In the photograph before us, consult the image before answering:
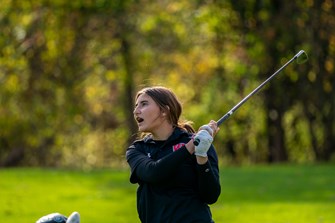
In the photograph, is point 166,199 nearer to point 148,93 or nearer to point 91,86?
point 148,93

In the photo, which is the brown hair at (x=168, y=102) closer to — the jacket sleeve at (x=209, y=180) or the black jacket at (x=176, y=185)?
the black jacket at (x=176, y=185)

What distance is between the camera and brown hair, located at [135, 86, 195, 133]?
18.9ft

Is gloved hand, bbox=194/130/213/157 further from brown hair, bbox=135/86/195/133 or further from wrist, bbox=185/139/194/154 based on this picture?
brown hair, bbox=135/86/195/133

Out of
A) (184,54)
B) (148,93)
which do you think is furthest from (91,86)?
(148,93)

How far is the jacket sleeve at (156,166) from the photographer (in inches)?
213

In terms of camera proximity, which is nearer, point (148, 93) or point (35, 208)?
point (148, 93)

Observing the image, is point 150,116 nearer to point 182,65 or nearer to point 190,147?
point 190,147

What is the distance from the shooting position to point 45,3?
1094 inches

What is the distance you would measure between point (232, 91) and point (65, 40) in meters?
5.29

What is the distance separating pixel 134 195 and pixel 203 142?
1038cm

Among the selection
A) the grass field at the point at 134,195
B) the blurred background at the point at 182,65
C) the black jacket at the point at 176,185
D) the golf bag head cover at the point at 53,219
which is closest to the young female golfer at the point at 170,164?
the black jacket at the point at 176,185

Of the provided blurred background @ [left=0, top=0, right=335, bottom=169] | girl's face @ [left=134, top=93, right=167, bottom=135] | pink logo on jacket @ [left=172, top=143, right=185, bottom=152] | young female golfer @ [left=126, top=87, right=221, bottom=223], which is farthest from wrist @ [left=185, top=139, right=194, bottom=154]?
blurred background @ [left=0, top=0, right=335, bottom=169]

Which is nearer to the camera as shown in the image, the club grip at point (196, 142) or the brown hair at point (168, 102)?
the club grip at point (196, 142)

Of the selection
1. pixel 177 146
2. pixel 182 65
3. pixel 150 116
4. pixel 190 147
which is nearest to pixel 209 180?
pixel 190 147
